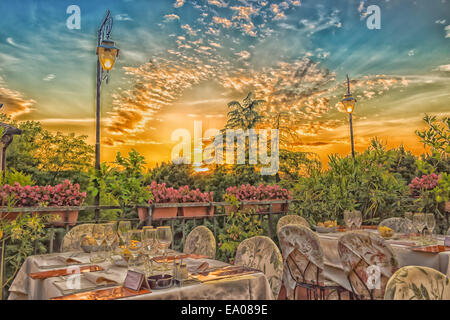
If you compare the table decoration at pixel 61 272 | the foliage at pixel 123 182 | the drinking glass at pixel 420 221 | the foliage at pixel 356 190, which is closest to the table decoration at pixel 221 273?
the table decoration at pixel 61 272

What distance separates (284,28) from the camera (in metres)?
6.46

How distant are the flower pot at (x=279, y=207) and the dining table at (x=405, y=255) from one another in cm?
113

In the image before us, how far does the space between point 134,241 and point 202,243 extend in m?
0.75

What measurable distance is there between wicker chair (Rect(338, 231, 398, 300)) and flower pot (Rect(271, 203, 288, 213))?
204cm

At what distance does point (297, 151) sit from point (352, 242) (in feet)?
20.5

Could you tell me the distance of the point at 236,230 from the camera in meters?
3.63

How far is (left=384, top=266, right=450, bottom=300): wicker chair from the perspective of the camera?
2.89ft

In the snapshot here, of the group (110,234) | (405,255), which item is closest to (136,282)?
(110,234)

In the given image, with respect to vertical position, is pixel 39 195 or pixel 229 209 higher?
pixel 39 195

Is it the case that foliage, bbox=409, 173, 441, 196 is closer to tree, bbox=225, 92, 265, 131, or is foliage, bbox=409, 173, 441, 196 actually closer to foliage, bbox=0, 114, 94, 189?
tree, bbox=225, 92, 265, 131

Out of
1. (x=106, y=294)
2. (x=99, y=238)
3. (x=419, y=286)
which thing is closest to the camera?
(x=419, y=286)

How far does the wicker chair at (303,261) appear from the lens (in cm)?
209

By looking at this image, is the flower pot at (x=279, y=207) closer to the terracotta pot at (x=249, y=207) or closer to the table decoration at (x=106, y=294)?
the terracotta pot at (x=249, y=207)

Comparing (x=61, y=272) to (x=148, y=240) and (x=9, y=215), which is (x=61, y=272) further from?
(x=9, y=215)
